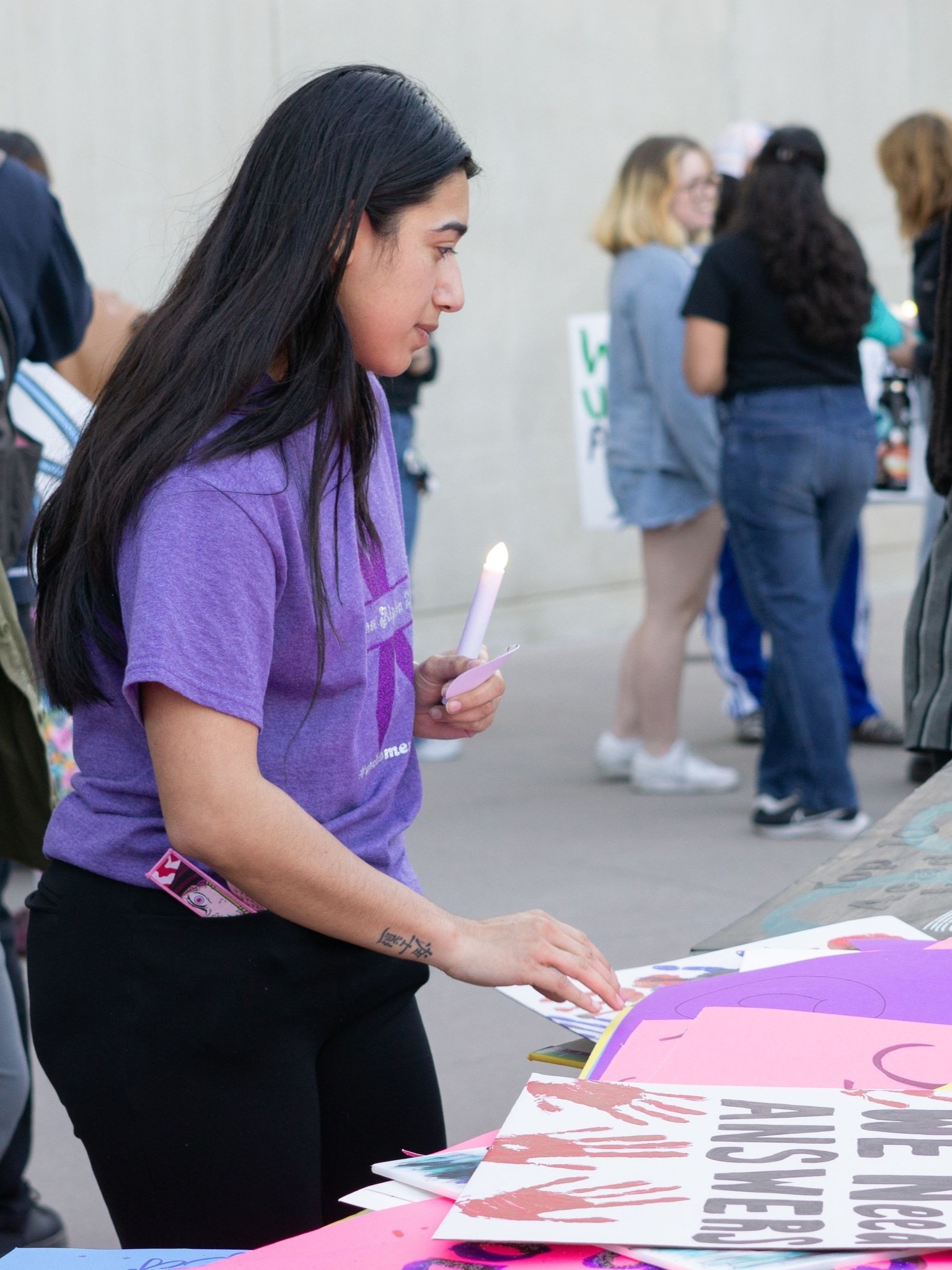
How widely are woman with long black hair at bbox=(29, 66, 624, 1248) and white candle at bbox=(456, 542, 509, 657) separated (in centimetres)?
8

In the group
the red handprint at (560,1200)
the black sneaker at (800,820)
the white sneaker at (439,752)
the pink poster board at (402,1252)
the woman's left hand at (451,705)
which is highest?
the woman's left hand at (451,705)

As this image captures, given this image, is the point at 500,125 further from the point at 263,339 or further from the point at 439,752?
the point at 263,339

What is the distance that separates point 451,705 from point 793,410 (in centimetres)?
306

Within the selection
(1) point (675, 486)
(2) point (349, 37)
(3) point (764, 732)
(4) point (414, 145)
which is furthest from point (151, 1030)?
(2) point (349, 37)

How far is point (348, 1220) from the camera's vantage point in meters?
1.12

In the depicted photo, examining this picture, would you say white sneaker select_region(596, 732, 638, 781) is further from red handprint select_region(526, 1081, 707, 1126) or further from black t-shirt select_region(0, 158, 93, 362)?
red handprint select_region(526, 1081, 707, 1126)

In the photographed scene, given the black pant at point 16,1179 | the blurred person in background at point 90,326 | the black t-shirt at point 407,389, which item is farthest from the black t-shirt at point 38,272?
the black t-shirt at point 407,389

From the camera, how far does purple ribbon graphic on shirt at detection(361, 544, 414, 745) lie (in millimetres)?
1563

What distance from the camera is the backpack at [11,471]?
2676mm

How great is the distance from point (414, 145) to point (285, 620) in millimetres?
423

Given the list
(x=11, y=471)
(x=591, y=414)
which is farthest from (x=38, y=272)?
(x=591, y=414)

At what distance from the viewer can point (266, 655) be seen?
4.42 ft

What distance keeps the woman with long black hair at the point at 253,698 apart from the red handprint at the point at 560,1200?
31 cm

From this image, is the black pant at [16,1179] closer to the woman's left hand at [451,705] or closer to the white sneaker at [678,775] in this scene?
the woman's left hand at [451,705]
